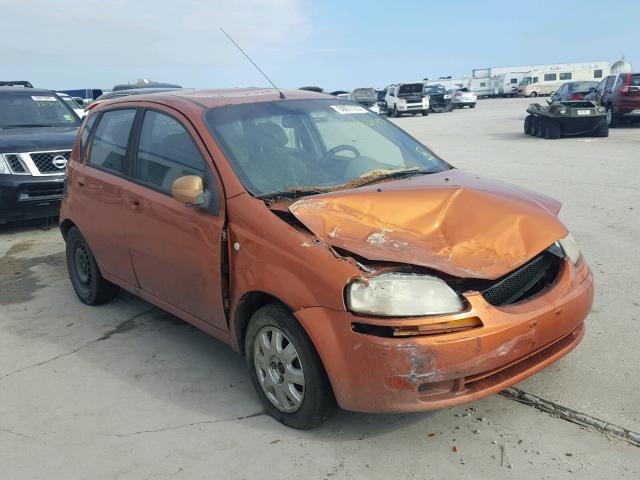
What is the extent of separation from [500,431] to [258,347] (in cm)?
131

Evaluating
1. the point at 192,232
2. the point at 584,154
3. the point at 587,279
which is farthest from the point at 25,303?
the point at 584,154

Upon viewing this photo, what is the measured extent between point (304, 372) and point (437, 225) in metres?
1.01

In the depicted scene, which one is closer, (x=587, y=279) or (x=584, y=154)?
(x=587, y=279)

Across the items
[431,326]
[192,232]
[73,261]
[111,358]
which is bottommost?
[111,358]

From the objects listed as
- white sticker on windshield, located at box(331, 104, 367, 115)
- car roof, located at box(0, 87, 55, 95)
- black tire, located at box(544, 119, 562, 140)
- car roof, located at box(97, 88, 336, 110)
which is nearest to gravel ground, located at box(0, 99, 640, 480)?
car roof, located at box(97, 88, 336, 110)

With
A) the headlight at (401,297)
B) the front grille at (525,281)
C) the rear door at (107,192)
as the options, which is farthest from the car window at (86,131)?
the front grille at (525,281)

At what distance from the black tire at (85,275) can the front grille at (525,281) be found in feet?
11.1

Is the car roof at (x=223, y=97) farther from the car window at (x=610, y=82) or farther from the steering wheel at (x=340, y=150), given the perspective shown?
the car window at (x=610, y=82)

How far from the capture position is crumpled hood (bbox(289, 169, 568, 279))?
2.99 m

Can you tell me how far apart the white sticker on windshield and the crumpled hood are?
109 cm

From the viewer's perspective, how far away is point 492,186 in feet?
12.6

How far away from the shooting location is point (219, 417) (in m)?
3.45

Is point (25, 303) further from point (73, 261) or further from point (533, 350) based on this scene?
point (533, 350)

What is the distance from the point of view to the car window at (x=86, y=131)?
519cm
